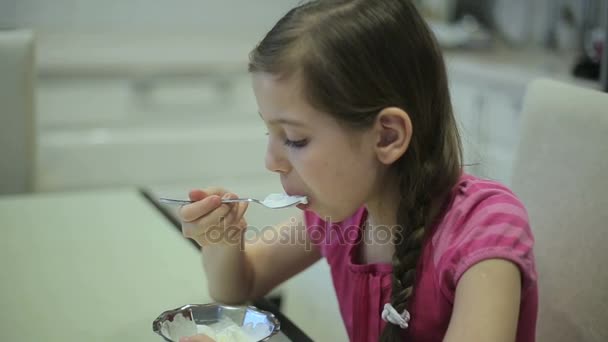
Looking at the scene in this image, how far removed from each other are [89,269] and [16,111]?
2.49 feet

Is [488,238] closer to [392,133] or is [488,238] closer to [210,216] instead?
[392,133]

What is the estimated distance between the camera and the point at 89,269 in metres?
1.06

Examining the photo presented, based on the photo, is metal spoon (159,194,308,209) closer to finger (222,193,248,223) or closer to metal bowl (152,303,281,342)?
finger (222,193,248,223)

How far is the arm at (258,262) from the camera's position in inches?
37.5

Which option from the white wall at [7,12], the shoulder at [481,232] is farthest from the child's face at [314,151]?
the white wall at [7,12]

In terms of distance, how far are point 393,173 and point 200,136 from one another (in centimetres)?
202

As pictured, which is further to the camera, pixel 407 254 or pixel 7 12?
pixel 7 12

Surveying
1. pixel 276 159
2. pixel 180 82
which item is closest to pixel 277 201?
pixel 276 159

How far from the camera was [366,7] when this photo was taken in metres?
0.77

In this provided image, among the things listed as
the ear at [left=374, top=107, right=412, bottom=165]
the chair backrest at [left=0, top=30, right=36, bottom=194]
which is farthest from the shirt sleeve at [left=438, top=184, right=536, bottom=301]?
the chair backrest at [left=0, top=30, right=36, bottom=194]

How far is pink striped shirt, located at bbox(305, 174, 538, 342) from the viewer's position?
0.73 m

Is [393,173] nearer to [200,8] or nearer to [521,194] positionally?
[521,194]

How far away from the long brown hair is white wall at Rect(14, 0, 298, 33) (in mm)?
1943

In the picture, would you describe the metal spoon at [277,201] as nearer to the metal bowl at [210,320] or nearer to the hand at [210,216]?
the hand at [210,216]
